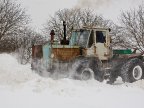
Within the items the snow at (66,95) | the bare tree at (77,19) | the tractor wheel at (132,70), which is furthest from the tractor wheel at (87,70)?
the bare tree at (77,19)

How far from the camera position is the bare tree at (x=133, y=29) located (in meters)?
41.2

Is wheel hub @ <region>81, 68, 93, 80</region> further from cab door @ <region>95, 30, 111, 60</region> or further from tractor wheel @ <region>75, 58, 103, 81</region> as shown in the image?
cab door @ <region>95, 30, 111, 60</region>

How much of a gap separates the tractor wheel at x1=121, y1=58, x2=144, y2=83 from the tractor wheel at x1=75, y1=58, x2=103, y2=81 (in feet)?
3.83

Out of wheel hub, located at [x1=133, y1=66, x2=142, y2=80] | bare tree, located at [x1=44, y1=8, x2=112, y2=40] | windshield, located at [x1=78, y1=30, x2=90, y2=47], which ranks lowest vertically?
wheel hub, located at [x1=133, y1=66, x2=142, y2=80]

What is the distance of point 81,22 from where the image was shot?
4894 cm

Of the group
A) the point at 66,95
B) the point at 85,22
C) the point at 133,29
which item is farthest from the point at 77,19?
the point at 66,95

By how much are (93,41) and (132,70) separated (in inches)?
83.1

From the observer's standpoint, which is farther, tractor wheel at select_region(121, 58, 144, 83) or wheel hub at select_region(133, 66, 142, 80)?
wheel hub at select_region(133, 66, 142, 80)

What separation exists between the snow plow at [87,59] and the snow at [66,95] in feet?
5.26

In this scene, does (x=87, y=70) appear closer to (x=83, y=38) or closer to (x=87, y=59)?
(x=87, y=59)

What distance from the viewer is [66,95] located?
11.9m

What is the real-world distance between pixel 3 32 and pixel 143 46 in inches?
572

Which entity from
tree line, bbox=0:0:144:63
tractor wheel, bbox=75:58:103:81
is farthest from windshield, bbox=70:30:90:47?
tree line, bbox=0:0:144:63

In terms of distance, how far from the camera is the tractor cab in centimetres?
1705
